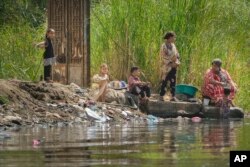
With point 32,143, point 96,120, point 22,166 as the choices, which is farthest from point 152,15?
point 22,166

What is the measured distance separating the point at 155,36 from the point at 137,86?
2.61m

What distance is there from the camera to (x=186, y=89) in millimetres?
23156

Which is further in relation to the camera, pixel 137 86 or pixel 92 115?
pixel 137 86

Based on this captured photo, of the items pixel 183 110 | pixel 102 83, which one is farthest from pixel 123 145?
pixel 183 110

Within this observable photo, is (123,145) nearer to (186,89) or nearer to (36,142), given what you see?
(36,142)

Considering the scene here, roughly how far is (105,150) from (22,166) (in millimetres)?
2201

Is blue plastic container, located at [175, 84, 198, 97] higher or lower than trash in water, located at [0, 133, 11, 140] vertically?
higher

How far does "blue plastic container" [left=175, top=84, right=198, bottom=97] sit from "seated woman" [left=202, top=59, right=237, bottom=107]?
0.94 ft

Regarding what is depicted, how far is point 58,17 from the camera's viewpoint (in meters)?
25.2

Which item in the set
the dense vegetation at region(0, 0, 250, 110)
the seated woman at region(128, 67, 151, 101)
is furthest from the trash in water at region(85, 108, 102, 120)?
the dense vegetation at region(0, 0, 250, 110)

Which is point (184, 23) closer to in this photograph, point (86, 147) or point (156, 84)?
point (156, 84)

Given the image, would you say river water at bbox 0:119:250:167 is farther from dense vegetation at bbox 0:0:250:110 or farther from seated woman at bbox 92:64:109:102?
dense vegetation at bbox 0:0:250:110

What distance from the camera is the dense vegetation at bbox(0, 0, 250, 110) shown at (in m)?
24.4

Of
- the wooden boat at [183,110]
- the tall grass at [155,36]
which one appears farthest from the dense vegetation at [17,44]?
the wooden boat at [183,110]
